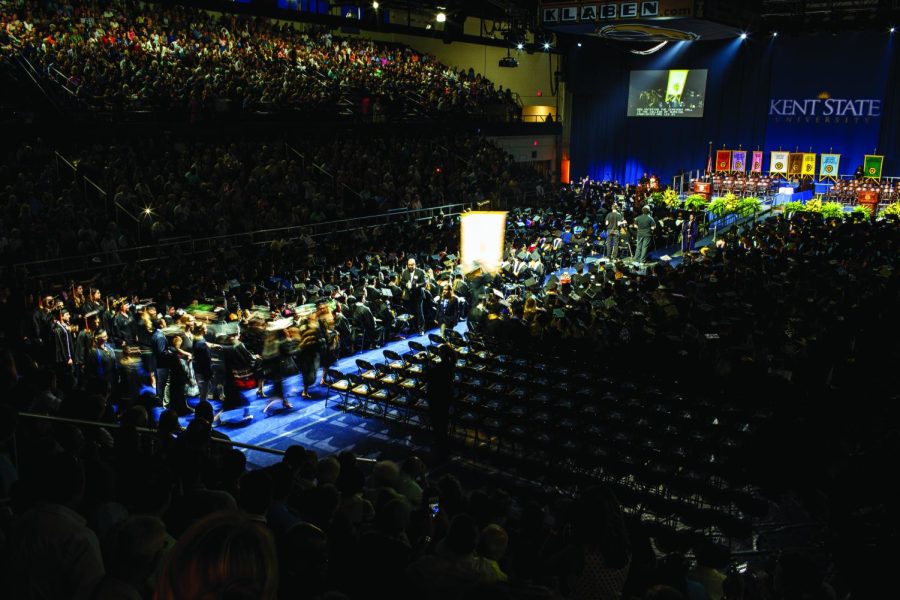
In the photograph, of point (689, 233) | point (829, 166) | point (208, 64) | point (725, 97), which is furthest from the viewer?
point (725, 97)

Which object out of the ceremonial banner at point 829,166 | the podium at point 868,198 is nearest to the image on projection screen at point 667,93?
the ceremonial banner at point 829,166

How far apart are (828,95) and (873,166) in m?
4.33

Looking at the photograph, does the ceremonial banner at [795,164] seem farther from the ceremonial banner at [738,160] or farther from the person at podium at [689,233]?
the person at podium at [689,233]

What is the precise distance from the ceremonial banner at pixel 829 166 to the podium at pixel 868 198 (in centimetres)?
380

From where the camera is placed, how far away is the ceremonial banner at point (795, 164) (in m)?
33.7

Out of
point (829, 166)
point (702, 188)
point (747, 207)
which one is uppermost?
point (829, 166)

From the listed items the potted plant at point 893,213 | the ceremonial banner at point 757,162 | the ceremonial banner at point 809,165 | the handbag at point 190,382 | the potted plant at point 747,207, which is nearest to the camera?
the handbag at point 190,382

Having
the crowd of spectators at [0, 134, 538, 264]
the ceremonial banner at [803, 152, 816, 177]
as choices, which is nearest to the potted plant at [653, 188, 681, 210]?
the crowd of spectators at [0, 134, 538, 264]

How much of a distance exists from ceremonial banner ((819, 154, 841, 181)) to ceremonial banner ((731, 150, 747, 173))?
3502 millimetres

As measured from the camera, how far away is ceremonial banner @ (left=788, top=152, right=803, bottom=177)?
111 feet

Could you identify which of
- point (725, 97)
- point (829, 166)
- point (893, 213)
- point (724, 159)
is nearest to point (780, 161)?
point (829, 166)

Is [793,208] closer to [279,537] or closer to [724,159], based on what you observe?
[724,159]

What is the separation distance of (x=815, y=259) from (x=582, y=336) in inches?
317

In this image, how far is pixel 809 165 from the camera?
110ft
